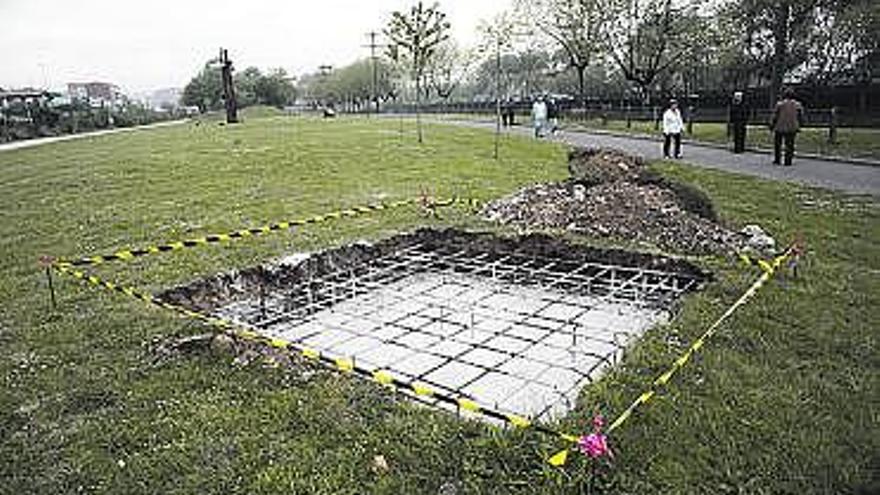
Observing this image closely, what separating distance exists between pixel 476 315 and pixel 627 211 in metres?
3.75

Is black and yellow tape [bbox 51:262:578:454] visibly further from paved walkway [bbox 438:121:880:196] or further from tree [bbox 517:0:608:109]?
tree [bbox 517:0:608:109]

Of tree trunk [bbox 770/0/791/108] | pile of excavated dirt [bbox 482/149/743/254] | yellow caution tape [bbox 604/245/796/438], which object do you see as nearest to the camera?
yellow caution tape [bbox 604/245/796/438]

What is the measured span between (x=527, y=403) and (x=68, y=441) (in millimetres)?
3316

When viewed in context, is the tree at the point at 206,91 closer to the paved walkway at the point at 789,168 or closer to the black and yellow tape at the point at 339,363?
the paved walkway at the point at 789,168

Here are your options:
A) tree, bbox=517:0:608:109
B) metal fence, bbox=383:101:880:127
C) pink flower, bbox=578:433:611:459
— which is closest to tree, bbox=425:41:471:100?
metal fence, bbox=383:101:880:127

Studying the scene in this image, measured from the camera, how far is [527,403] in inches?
202

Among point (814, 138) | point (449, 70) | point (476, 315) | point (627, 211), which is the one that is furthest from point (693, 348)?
point (449, 70)

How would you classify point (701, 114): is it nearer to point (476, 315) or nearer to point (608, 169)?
point (608, 169)

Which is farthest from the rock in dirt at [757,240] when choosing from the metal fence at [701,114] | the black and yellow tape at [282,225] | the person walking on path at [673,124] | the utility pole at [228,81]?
the utility pole at [228,81]

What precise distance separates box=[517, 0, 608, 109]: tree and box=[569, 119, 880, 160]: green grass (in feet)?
33.1

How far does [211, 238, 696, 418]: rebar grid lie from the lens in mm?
5711

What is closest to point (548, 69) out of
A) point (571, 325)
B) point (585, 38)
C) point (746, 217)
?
point (585, 38)

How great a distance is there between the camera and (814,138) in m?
21.6

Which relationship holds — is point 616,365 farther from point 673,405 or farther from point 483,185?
point 483,185
